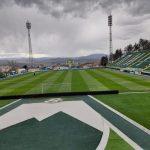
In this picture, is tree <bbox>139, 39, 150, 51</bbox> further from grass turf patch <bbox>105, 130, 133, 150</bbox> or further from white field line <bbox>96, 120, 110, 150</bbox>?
grass turf patch <bbox>105, 130, 133, 150</bbox>

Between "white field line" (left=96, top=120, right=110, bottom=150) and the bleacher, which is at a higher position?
the bleacher

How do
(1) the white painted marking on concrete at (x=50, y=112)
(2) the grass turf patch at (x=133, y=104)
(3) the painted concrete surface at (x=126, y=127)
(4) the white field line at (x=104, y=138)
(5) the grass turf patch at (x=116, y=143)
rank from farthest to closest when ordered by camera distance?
→ (2) the grass turf patch at (x=133, y=104) < (1) the white painted marking on concrete at (x=50, y=112) < (3) the painted concrete surface at (x=126, y=127) < (4) the white field line at (x=104, y=138) < (5) the grass turf patch at (x=116, y=143)

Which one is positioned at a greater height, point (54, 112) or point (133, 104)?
point (133, 104)

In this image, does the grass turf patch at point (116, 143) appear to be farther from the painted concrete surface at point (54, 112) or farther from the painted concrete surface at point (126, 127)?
the painted concrete surface at point (126, 127)

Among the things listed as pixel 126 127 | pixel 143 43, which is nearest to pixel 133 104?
pixel 126 127

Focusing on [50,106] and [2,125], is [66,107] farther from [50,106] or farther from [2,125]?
[2,125]

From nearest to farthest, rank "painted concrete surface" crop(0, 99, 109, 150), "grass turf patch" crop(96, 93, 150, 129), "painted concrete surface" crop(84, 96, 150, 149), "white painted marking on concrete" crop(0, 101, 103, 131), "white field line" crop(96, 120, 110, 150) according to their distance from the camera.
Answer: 1. "white field line" crop(96, 120, 110, 150)
2. "painted concrete surface" crop(84, 96, 150, 149)
3. "painted concrete surface" crop(0, 99, 109, 150)
4. "white painted marking on concrete" crop(0, 101, 103, 131)
5. "grass turf patch" crop(96, 93, 150, 129)

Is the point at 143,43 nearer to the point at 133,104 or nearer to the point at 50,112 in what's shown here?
the point at 133,104

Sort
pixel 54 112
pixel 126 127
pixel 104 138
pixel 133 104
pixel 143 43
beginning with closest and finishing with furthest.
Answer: pixel 104 138 < pixel 126 127 < pixel 54 112 < pixel 133 104 < pixel 143 43

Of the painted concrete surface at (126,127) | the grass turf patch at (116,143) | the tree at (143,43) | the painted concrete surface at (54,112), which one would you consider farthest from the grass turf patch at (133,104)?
the tree at (143,43)

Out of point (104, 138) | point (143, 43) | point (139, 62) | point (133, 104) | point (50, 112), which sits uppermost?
point (143, 43)

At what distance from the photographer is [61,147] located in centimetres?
1557

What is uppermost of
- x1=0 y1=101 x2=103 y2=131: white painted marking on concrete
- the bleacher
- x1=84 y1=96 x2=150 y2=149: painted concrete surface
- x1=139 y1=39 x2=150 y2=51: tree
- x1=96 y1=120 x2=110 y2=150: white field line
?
x1=139 y1=39 x2=150 y2=51: tree

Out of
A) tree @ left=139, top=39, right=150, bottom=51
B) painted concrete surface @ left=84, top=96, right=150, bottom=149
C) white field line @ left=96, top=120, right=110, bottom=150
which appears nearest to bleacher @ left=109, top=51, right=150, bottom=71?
tree @ left=139, top=39, right=150, bottom=51
